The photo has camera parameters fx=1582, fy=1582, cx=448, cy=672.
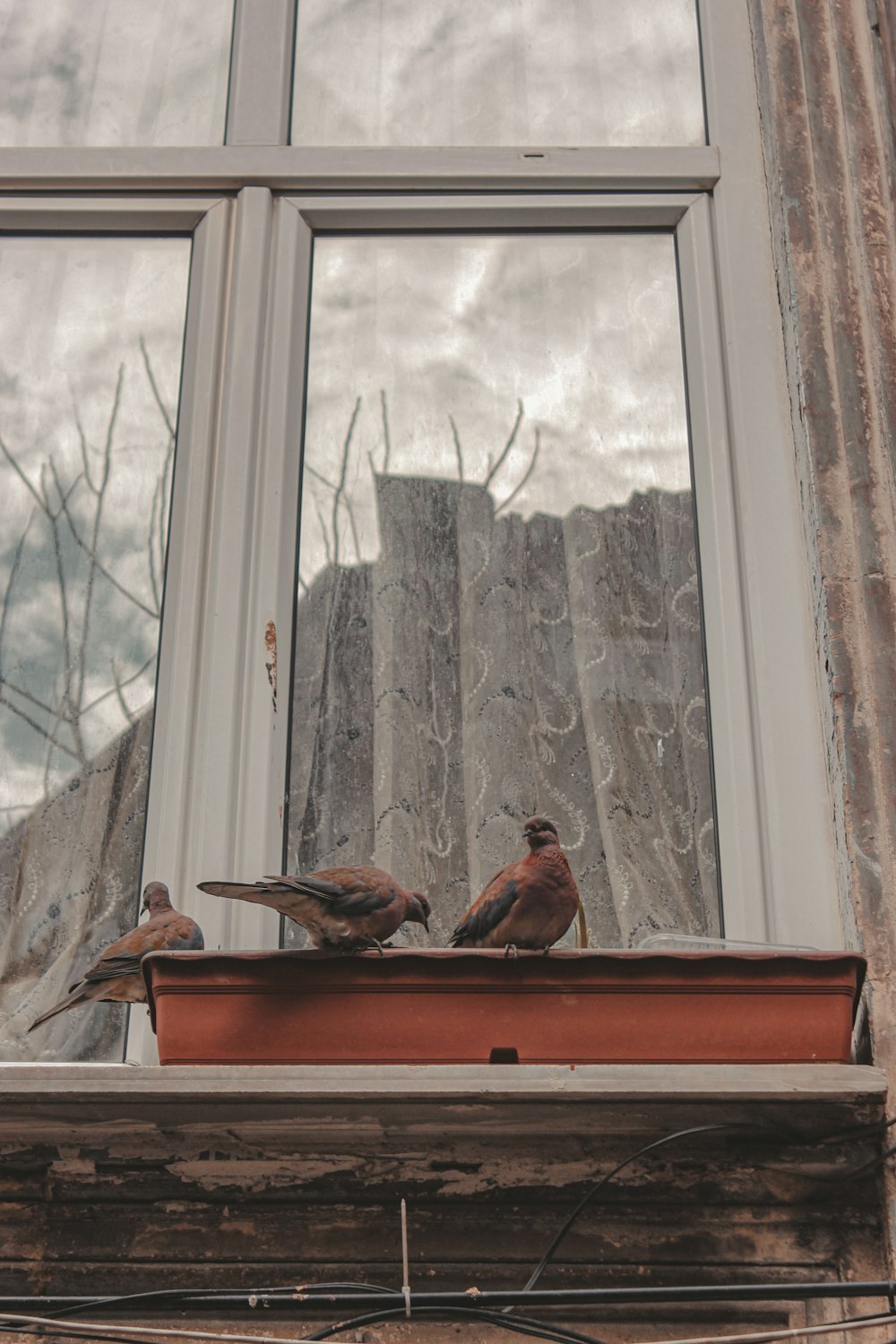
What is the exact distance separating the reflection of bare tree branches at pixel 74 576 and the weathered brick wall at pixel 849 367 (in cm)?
104

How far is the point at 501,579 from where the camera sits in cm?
253

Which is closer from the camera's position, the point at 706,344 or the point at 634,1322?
the point at 634,1322

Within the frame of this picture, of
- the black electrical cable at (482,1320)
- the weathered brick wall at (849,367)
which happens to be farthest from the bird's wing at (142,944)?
the weathered brick wall at (849,367)

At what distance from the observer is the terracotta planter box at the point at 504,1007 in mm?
1886

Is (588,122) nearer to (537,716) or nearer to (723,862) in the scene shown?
(537,716)

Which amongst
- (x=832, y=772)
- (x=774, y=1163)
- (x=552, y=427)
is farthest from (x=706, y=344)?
(x=774, y=1163)

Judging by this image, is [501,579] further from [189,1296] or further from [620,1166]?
[189,1296]

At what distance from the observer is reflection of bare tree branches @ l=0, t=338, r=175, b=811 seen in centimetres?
245

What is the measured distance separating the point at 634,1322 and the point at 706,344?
156 cm

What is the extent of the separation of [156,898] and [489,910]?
0.46m

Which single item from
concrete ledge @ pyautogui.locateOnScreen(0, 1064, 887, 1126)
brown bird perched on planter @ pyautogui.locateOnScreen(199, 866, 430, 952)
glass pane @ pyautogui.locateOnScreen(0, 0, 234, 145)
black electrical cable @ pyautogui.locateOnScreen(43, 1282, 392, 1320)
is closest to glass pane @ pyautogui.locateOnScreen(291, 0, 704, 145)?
glass pane @ pyautogui.locateOnScreen(0, 0, 234, 145)

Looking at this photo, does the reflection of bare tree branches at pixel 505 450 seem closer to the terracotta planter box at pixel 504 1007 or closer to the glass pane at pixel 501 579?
the glass pane at pixel 501 579

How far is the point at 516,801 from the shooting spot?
92.4 inches

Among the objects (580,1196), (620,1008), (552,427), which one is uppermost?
(552,427)
